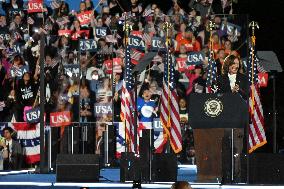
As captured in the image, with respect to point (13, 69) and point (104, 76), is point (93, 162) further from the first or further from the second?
point (13, 69)

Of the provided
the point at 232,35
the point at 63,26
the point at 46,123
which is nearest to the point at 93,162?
the point at 46,123

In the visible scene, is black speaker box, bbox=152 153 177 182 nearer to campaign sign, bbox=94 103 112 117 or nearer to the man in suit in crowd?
campaign sign, bbox=94 103 112 117

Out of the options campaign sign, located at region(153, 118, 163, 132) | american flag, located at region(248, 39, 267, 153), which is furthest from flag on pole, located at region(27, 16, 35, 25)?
american flag, located at region(248, 39, 267, 153)

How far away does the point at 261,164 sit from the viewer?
1551 cm

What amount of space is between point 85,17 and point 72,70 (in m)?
3.54

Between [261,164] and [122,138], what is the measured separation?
8.60 m

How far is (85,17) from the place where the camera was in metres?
26.3

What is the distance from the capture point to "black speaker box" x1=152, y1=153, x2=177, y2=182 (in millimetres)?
16219

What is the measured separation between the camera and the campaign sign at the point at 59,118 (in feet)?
75.3

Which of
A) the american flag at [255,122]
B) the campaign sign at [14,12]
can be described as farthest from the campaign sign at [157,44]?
the american flag at [255,122]

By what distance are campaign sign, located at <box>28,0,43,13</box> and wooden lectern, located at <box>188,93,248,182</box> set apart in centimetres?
1206

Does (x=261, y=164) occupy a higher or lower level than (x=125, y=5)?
lower

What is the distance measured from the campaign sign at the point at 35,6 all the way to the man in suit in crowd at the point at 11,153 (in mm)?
4426

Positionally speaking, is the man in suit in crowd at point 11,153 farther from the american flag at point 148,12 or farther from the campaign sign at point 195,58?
the american flag at point 148,12
